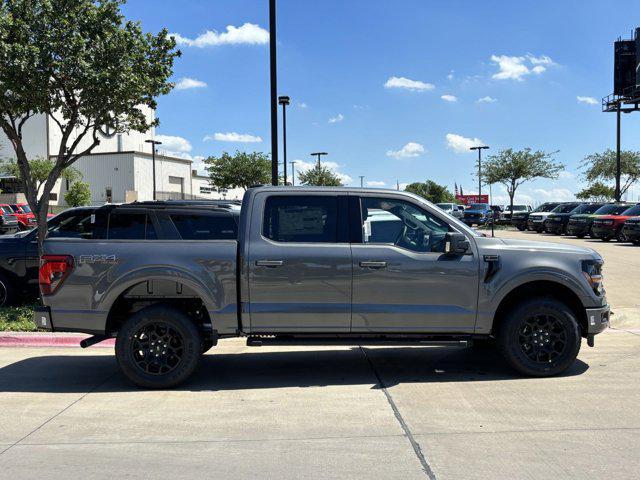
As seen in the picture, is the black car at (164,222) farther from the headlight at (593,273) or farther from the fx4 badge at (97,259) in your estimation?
the headlight at (593,273)

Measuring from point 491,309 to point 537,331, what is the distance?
0.58 m

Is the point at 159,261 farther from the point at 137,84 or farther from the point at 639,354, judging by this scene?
the point at 639,354

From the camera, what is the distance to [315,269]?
5797mm

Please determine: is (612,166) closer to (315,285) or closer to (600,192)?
(600,192)

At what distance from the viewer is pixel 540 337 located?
6.09m

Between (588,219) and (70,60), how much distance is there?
81.3 ft

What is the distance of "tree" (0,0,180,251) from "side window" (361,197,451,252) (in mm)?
5488

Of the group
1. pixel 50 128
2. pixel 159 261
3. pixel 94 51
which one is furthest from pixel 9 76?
pixel 50 128

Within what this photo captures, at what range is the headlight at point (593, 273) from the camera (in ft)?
19.9

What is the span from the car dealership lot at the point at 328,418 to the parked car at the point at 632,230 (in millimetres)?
17808

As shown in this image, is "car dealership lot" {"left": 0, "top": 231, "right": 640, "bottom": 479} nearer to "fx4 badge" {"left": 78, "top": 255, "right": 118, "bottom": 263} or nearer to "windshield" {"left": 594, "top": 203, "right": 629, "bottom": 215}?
"fx4 badge" {"left": 78, "top": 255, "right": 118, "bottom": 263}

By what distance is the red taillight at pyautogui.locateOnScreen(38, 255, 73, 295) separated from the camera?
581cm

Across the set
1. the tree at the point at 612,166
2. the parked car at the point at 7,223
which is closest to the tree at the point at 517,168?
the tree at the point at 612,166

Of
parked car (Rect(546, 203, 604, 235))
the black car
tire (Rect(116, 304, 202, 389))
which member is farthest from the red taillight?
parked car (Rect(546, 203, 604, 235))
